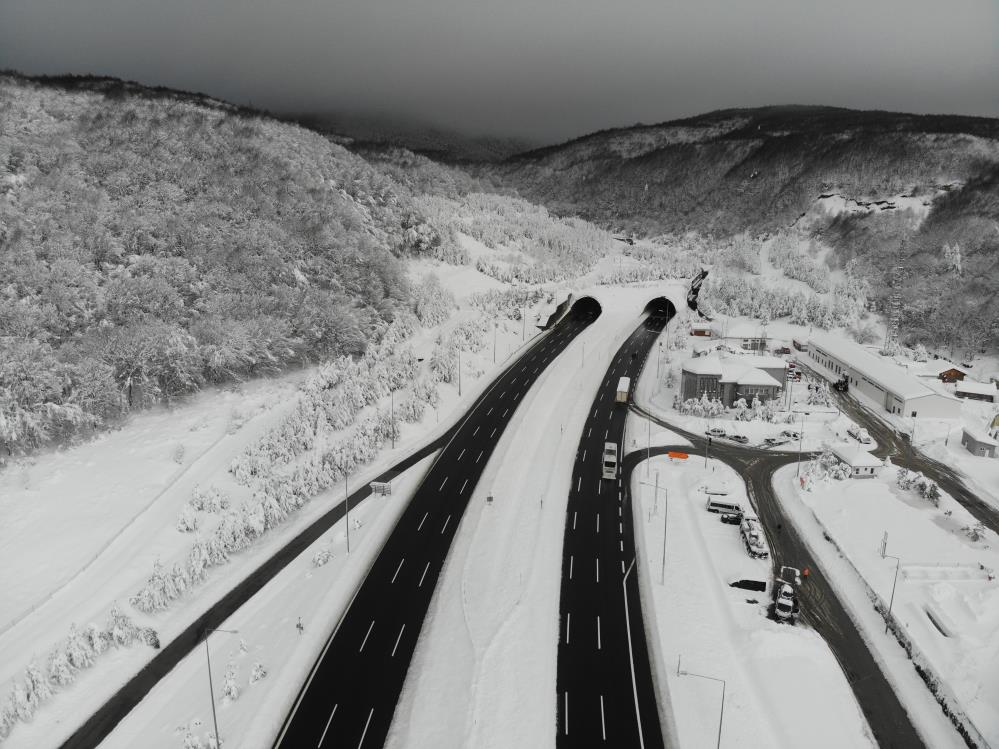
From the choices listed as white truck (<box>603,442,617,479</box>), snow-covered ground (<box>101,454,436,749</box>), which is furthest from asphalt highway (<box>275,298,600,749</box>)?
white truck (<box>603,442,617,479</box>)

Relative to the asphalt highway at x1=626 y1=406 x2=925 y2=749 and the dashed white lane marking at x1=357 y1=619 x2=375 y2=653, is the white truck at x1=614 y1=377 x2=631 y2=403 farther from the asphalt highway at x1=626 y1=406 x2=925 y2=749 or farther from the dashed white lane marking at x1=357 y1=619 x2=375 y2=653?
the dashed white lane marking at x1=357 y1=619 x2=375 y2=653

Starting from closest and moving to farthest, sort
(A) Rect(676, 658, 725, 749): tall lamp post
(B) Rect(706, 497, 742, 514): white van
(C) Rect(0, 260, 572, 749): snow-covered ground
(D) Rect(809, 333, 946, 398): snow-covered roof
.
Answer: (A) Rect(676, 658, 725, 749): tall lamp post
(C) Rect(0, 260, 572, 749): snow-covered ground
(B) Rect(706, 497, 742, 514): white van
(D) Rect(809, 333, 946, 398): snow-covered roof

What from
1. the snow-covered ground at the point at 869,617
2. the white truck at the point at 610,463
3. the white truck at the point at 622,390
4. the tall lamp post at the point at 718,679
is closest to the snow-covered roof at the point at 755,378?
the white truck at the point at 622,390

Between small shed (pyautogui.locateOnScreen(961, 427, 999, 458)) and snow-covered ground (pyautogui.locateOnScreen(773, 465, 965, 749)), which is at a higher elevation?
small shed (pyautogui.locateOnScreen(961, 427, 999, 458))

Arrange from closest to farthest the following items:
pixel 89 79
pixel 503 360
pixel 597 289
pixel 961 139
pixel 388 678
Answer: pixel 388 678, pixel 503 360, pixel 597 289, pixel 89 79, pixel 961 139

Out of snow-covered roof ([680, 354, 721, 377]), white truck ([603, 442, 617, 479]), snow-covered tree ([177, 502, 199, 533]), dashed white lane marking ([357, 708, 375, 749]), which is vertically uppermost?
snow-covered roof ([680, 354, 721, 377])

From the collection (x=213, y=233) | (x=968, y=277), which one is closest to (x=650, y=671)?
(x=213, y=233)

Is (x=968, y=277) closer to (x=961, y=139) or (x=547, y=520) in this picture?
(x=961, y=139)
